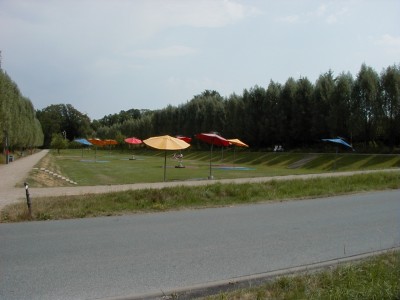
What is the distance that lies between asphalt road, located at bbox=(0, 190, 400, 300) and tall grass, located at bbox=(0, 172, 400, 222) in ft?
3.06

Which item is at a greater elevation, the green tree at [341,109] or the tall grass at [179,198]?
the green tree at [341,109]

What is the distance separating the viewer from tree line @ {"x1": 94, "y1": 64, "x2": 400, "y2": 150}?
4312 centimetres

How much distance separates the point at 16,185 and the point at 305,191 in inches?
470

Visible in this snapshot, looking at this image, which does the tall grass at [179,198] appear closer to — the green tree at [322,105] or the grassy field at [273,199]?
the grassy field at [273,199]

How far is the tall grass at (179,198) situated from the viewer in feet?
37.9

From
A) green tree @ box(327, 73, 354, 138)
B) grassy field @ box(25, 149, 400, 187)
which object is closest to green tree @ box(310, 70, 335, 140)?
green tree @ box(327, 73, 354, 138)

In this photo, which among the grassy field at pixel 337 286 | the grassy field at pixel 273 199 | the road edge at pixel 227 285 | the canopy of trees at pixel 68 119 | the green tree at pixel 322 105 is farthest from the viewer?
the canopy of trees at pixel 68 119

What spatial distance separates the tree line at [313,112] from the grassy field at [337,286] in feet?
131

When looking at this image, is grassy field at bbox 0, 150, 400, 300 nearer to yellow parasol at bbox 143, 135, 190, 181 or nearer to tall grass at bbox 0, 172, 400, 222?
tall grass at bbox 0, 172, 400, 222

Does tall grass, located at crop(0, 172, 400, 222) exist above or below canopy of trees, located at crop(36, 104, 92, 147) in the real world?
below

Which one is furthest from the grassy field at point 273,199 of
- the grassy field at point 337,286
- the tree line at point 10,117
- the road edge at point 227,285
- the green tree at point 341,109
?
the green tree at point 341,109

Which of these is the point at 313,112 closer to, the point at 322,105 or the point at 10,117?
the point at 322,105

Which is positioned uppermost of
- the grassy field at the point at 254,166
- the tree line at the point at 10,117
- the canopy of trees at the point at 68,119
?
the canopy of trees at the point at 68,119

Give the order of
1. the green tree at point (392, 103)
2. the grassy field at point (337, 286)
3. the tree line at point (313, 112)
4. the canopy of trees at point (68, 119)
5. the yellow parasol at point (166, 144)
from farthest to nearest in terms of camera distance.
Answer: the canopy of trees at point (68, 119)
the tree line at point (313, 112)
the green tree at point (392, 103)
the yellow parasol at point (166, 144)
the grassy field at point (337, 286)
